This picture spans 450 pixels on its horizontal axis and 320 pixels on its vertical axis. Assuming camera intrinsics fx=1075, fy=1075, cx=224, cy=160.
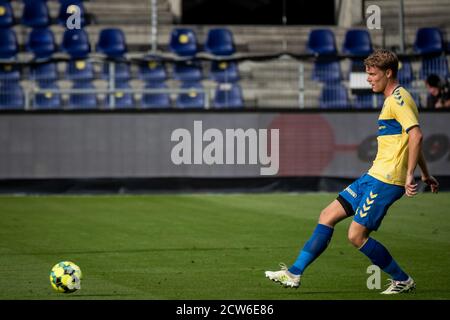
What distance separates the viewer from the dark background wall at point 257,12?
30422 mm

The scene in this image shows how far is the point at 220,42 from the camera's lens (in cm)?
2809

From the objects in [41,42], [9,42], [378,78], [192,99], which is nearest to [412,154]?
[378,78]

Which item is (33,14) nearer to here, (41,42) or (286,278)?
(41,42)

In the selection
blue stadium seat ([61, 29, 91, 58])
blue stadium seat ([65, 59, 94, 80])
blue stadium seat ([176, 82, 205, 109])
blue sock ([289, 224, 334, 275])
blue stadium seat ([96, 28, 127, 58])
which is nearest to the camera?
blue sock ([289, 224, 334, 275])

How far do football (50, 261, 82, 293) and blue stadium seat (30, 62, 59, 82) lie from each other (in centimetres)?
1299

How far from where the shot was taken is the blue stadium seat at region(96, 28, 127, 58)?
2736cm

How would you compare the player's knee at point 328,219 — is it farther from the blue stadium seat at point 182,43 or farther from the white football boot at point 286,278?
the blue stadium seat at point 182,43

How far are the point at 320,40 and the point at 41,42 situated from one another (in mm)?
7184

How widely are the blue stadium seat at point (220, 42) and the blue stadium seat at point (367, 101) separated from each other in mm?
6260

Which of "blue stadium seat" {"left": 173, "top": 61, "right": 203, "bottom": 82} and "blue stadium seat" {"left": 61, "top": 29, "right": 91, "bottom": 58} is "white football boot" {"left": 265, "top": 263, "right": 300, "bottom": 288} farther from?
"blue stadium seat" {"left": 61, "top": 29, "right": 91, "bottom": 58}

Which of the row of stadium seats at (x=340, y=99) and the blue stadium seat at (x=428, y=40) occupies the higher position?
the blue stadium seat at (x=428, y=40)

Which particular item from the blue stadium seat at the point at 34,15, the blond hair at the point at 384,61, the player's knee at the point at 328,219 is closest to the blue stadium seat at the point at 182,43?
the blue stadium seat at the point at 34,15

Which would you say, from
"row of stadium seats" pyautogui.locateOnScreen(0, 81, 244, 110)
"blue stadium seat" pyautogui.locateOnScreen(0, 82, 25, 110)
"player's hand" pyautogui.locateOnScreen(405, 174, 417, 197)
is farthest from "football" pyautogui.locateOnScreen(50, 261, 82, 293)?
"blue stadium seat" pyautogui.locateOnScreen(0, 82, 25, 110)
